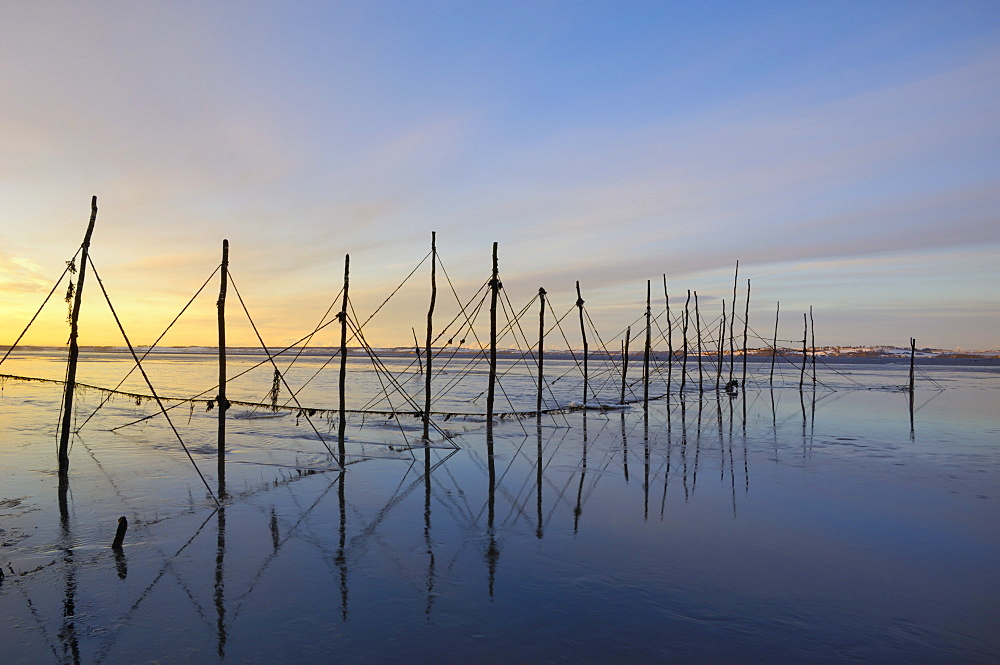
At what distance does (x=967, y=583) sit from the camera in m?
8.15

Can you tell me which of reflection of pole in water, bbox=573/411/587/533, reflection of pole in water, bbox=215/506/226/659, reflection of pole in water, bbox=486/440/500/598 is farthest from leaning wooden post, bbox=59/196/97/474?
reflection of pole in water, bbox=573/411/587/533

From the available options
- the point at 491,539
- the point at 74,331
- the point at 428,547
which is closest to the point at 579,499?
the point at 491,539

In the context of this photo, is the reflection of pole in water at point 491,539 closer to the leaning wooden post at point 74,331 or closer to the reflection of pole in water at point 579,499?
the reflection of pole in water at point 579,499

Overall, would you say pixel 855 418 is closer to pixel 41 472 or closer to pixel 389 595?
pixel 389 595

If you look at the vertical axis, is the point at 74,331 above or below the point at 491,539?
above

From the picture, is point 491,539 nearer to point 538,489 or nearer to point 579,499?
point 579,499

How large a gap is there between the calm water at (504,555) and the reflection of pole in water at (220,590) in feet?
0.10

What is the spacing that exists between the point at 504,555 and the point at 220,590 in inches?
158

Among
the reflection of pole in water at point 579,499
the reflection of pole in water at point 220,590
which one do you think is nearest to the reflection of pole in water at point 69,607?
the reflection of pole in water at point 220,590

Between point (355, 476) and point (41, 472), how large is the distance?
769 centimetres

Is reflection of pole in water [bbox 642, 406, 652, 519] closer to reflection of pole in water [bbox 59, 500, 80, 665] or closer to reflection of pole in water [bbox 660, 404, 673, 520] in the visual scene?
reflection of pole in water [bbox 660, 404, 673, 520]

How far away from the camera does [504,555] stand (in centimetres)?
902

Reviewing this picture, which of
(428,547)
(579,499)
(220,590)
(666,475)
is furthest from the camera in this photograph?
(666,475)

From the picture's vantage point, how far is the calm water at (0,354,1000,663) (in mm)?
6402
